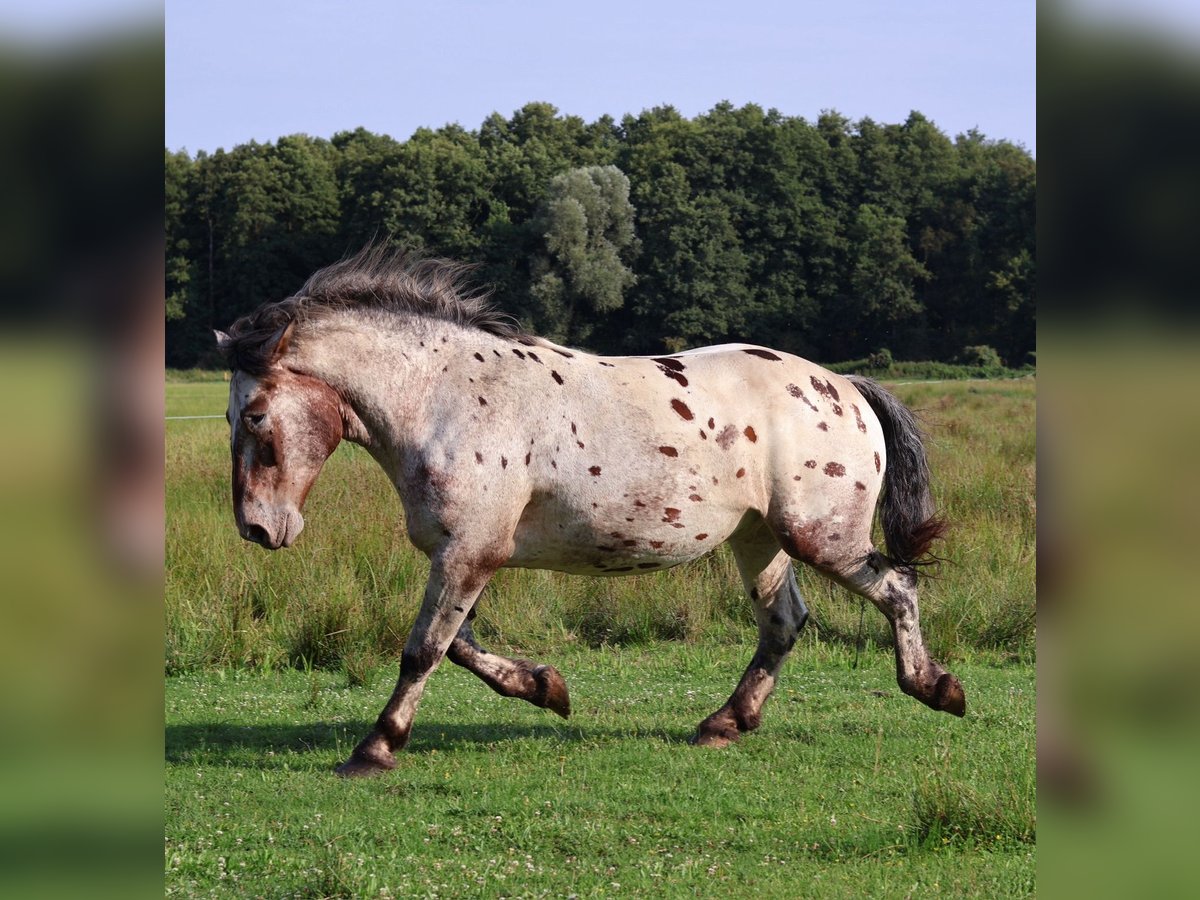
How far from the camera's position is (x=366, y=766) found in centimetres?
633

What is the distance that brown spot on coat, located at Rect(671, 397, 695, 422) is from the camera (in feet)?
21.7

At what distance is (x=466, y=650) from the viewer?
6.84m

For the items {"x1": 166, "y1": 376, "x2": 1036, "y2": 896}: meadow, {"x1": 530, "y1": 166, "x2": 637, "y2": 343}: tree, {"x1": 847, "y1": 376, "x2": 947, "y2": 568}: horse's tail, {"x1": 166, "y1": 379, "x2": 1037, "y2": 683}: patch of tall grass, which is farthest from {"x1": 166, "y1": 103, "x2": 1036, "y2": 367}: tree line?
{"x1": 847, "y1": 376, "x2": 947, "y2": 568}: horse's tail

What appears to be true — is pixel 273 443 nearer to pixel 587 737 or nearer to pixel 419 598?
pixel 587 737

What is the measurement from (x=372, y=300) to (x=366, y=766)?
2.59 m

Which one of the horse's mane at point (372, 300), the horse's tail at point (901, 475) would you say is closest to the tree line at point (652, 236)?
the horse's tail at point (901, 475)

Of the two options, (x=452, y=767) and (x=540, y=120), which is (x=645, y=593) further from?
(x=540, y=120)

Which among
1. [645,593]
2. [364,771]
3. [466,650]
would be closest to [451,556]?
[466,650]

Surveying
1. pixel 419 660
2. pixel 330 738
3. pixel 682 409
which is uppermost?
pixel 682 409

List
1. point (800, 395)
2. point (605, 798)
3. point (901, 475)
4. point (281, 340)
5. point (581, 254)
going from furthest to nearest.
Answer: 1. point (581, 254)
2. point (901, 475)
3. point (800, 395)
4. point (281, 340)
5. point (605, 798)

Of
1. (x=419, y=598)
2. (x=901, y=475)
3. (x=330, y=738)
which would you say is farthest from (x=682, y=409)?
(x=419, y=598)
